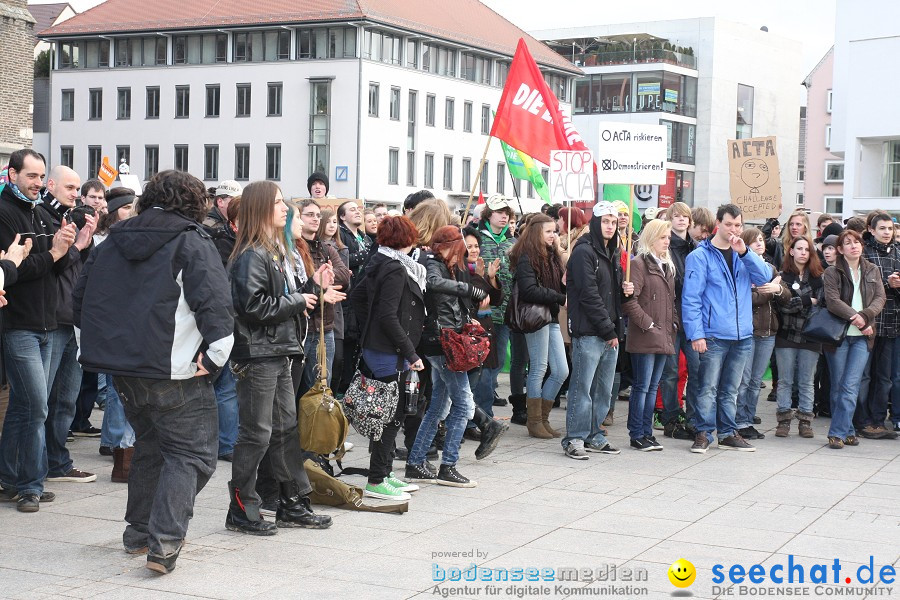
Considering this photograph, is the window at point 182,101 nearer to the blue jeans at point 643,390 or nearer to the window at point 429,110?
the window at point 429,110

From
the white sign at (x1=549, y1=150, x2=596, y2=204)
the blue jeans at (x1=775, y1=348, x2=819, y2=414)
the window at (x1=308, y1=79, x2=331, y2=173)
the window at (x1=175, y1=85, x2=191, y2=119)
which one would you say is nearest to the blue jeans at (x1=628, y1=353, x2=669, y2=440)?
the blue jeans at (x1=775, y1=348, x2=819, y2=414)

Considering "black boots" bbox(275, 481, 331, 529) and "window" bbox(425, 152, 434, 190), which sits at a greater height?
"window" bbox(425, 152, 434, 190)

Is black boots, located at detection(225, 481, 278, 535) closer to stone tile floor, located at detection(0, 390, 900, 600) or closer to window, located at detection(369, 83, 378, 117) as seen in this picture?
stone tile floor, located at detection(0, 390, 900, 600)

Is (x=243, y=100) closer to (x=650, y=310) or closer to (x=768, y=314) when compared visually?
(x=768, y=314)

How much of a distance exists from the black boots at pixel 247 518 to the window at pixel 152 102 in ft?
222

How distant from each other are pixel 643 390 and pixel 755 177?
7.80 metres

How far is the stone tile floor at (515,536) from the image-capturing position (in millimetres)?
6355

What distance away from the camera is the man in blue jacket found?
11.2m

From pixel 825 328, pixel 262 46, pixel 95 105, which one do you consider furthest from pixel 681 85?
pixel 825 328

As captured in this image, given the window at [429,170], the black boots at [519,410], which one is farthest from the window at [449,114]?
the black boots at [519,410]

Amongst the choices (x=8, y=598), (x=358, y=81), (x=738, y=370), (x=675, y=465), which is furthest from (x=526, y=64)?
(x=358, y=81)

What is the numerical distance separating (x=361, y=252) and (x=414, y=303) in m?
3.78

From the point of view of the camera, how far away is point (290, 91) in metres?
67.4

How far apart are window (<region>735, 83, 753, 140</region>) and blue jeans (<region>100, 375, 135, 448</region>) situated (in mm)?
81159
